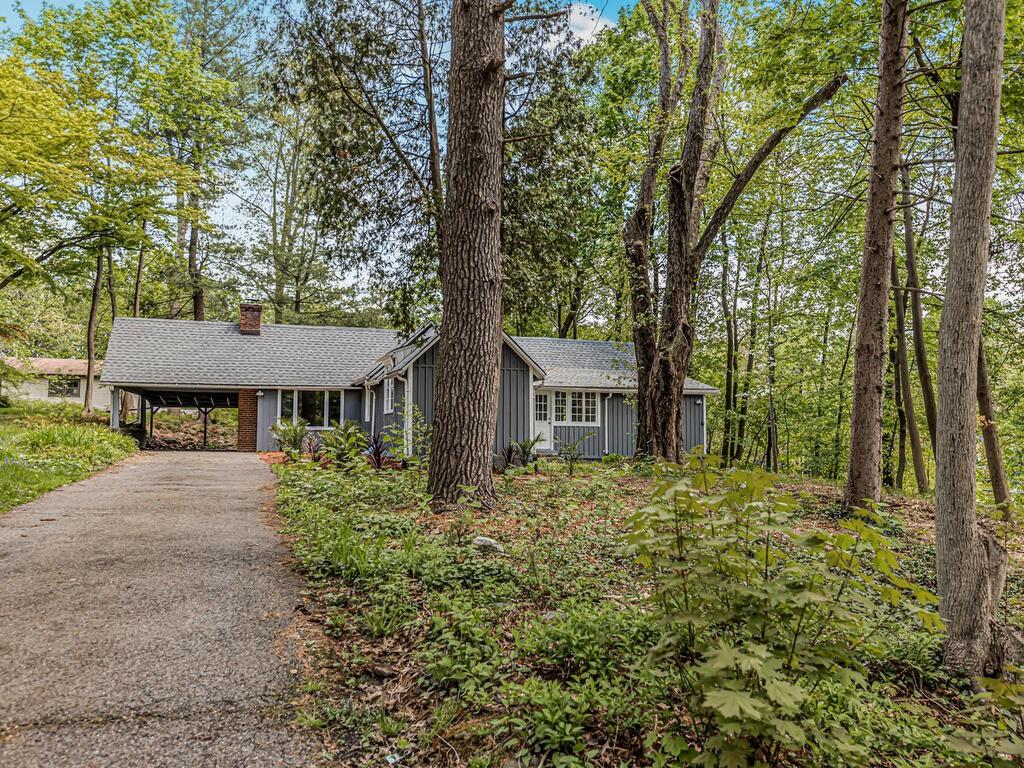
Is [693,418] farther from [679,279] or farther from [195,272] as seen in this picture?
[195,272]

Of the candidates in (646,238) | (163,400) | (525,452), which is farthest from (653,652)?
(163,400)

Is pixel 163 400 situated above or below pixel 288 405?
above

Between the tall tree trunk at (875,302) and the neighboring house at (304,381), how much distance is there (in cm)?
898

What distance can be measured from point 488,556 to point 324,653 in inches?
62.2

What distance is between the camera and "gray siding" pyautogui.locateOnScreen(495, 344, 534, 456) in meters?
13.3

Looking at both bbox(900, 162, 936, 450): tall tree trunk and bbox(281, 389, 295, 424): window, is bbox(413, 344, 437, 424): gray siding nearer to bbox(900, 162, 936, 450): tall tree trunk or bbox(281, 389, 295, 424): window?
bbox(281, 389, 295, 424): window

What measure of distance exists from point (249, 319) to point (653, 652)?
20377 mm

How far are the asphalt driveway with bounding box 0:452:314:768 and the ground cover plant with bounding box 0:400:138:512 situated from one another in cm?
158

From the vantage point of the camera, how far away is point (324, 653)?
303 centimetres

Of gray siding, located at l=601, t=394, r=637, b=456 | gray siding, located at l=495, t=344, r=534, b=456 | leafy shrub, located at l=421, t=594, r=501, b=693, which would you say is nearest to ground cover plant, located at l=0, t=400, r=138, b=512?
leafy shrub, located at l=421, t=594, r=501, b=693

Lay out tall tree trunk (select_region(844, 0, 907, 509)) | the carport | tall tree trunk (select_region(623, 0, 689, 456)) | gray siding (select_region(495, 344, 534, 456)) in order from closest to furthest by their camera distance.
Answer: tall tree trunk (select_region(844, 0, 907, 509)) < tall tree trunk (select_region(623, 0, 689, 456)) < gray siding (select_region(495, 344, 534, 456)) < the carport

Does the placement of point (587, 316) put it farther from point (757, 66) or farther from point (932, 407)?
point (757, 66)

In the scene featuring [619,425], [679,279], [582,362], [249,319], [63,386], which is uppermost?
[249,319]

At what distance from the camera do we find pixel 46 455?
984 cm
